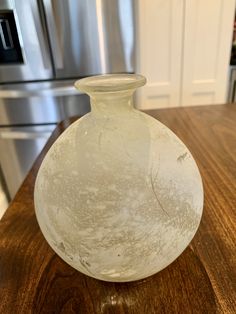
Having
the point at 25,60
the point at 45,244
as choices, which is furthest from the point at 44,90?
the point at 45,244

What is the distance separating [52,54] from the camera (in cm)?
127

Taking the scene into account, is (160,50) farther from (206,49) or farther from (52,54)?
(52,54)

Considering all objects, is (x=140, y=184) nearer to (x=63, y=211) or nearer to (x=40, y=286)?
(x=63, y=211)

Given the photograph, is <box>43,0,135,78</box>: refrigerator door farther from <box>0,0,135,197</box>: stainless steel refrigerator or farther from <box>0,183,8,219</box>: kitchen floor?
<box>0,183,8,219</box>: kitchen floor

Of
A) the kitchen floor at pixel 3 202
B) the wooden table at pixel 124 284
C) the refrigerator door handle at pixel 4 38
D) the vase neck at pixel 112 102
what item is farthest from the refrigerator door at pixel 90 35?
the vase neck at pixel 112 102

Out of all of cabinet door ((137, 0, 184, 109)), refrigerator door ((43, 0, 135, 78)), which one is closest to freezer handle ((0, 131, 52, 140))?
refrigerator door ((43, 0, 135, 78))

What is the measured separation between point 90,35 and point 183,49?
0.59 metres

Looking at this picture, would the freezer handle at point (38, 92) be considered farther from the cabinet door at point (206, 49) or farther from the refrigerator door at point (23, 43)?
the cabinet door at point (206, 49)

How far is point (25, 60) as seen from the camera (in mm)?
1274

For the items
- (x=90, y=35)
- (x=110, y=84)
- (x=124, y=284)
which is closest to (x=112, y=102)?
(x=110, y=84)

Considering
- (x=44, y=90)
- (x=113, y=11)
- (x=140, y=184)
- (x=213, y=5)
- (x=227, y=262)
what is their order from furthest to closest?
(x=213, y=5), (x=44, y=90), (x=113, y=11), (x=227, y=262), (x=140, y=184)

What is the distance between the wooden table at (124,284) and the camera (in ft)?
1.14

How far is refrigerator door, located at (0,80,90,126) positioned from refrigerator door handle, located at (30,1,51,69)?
99 millimetres

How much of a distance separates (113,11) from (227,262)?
3.78 ft
